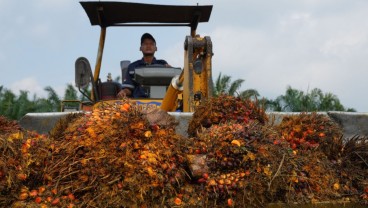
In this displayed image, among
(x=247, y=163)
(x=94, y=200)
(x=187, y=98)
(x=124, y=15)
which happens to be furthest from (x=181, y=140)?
(x=124, y=15)

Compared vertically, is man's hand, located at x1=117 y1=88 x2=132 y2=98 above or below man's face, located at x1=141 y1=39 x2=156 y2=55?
below

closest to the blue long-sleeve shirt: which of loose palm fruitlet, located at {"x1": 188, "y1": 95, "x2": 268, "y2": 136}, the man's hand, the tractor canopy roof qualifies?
the man's hand

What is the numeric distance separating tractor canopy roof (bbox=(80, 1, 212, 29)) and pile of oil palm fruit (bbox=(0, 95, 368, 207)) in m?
4.94

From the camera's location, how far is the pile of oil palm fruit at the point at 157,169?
3.11 m

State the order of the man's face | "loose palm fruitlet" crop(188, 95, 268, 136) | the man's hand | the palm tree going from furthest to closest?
the palm tree → the man's face → the man's hand → "loose palm fruitlet" crop(188, 95, 268, 136)

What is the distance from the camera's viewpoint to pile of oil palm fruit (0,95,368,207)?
10.2 feet

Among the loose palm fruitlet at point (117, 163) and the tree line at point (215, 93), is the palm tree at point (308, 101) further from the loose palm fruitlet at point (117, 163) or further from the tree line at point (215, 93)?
the loose palm fruitlet at point (117, 163)

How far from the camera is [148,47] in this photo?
28.7 feet

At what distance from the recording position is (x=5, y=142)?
133 inches

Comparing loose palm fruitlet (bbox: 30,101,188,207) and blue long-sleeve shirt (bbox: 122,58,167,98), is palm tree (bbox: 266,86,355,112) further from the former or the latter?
loose palm fruitlet (bbox: 30,101,188,207)

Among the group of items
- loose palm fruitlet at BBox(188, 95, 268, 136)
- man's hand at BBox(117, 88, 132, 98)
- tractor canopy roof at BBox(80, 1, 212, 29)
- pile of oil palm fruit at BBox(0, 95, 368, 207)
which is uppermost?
tractor canopy roof at BBox(80, 1, 212, 29)

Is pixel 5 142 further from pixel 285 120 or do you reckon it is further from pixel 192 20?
pixel 192 20

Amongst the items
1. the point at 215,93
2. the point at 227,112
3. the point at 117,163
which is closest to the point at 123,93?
the point at 227,112

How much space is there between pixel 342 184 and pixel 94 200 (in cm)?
162
